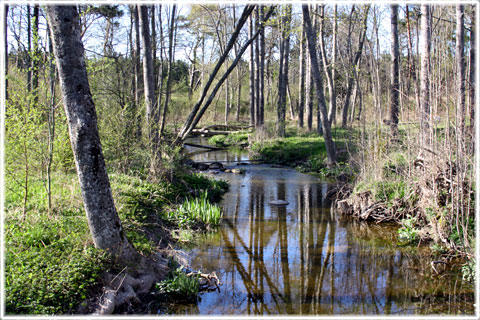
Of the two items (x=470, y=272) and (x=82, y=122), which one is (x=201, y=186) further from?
(x=470, y=272)

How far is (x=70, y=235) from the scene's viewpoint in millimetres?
5832

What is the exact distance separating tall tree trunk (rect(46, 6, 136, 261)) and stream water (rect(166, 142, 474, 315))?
1479mm

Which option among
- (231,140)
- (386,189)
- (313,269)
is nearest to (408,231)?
(386,189)

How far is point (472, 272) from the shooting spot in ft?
20.0

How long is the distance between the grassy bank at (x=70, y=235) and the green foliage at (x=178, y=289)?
740 millimetres

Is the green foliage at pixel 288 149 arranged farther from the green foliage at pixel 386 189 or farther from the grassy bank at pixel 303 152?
the green foliage at pixel 386 189

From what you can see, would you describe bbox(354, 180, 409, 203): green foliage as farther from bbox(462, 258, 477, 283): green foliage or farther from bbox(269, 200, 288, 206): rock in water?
bbox(462, 258, 477, 283): green foliage

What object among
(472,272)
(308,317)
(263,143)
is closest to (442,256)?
(472,272)

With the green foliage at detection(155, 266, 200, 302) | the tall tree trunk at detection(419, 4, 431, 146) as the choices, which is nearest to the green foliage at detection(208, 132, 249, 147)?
the tall tree trunk at detection(419, 4, 431, 146)

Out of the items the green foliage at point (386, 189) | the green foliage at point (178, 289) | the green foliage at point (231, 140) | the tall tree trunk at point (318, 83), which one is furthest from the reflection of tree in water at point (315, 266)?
the green foliage at point (231, 140)

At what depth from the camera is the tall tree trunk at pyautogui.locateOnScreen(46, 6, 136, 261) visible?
15.8ft

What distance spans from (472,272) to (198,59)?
130 feet

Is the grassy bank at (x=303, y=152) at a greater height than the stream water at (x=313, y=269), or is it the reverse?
the grassy bank at (x=303, y=152)

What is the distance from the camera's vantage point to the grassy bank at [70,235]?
15.3 feet
